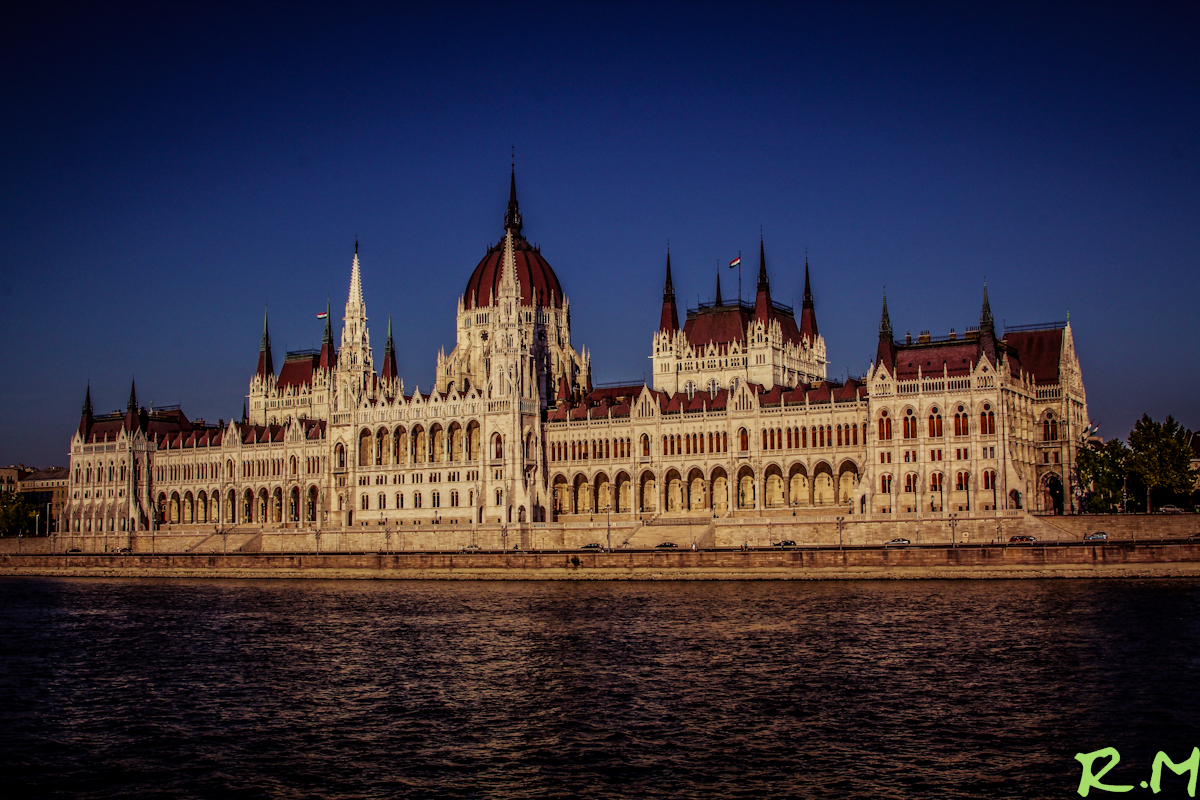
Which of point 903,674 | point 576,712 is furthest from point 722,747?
point 903,674

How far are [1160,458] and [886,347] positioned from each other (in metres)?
22.5

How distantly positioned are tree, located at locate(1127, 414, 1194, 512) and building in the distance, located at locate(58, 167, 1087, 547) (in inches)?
310

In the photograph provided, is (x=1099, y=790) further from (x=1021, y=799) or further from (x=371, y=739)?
(x=371, y=739)

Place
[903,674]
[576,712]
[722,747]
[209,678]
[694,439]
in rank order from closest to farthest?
[722,747] → [576,712] → [903,674] → [209,678] → [694,439]

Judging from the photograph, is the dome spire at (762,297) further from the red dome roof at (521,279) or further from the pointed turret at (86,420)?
the pointed turret at (86,420)

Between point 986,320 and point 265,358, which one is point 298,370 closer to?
point 265,358

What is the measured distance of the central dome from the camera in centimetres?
13662

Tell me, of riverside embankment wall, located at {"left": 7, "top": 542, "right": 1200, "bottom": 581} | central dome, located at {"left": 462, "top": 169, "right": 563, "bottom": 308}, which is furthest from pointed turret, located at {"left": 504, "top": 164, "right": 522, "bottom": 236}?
riverside embankment wall, located at {"left": 7, "top": 542, "right": 1200, "bottom": 581}

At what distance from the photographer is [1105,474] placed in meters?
93.5

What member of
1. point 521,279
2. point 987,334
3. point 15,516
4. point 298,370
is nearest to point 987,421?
point 987,334

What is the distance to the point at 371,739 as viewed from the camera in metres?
38.2

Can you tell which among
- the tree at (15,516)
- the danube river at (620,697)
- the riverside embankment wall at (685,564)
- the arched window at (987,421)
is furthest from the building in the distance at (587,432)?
the danube river at (620,697)

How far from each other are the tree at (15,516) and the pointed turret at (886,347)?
329 ft

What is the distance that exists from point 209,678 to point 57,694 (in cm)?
560
